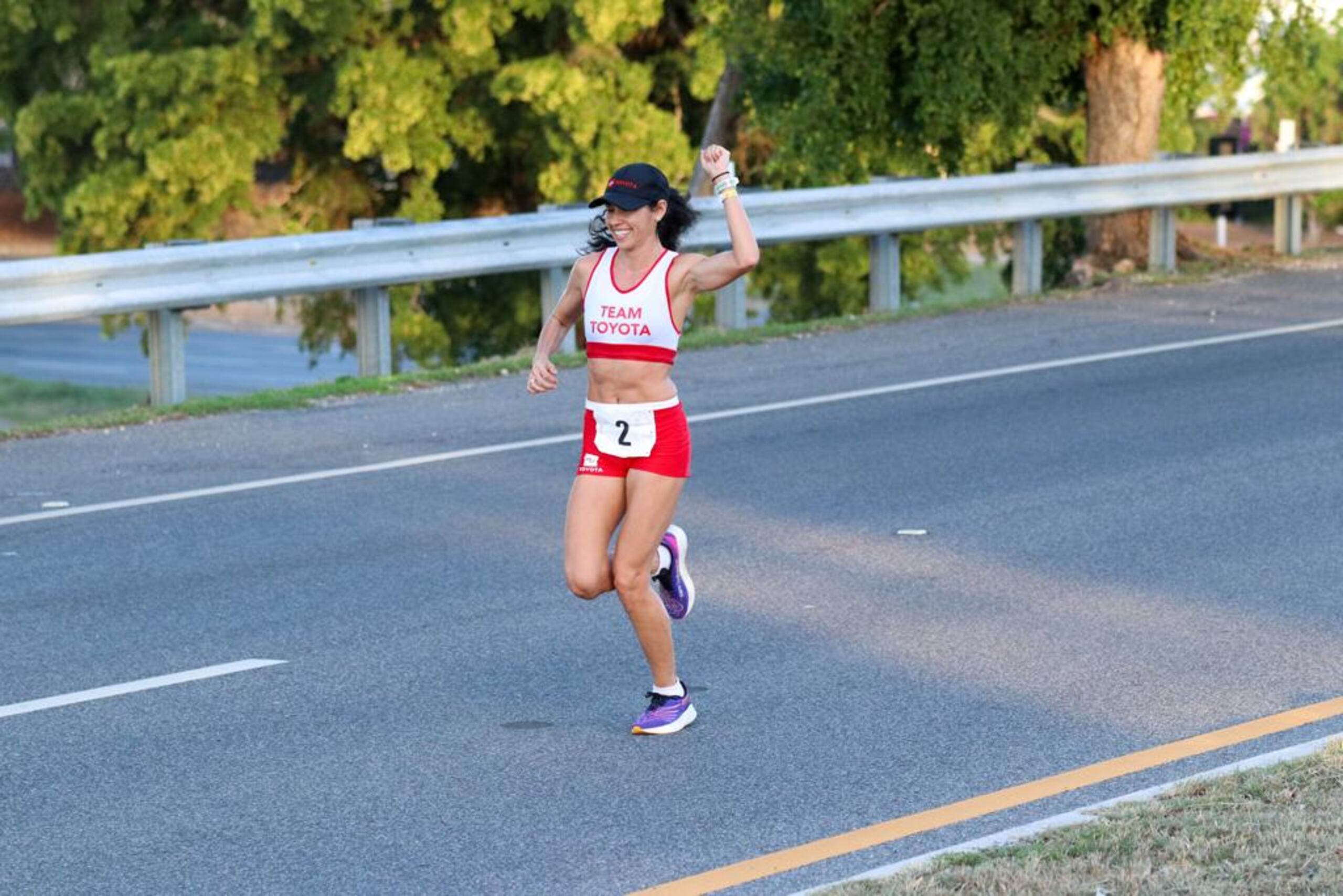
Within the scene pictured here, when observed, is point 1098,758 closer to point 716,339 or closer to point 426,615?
point 426,615

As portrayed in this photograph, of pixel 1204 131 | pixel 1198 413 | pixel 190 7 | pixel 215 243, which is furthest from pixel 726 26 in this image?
pixel 1204 131

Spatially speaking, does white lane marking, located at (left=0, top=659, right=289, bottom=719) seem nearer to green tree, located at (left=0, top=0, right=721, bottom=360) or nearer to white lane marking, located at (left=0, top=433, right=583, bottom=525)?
white lane marking, located at (left=0, top=433, right=583, bottom=525)

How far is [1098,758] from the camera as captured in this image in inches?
255

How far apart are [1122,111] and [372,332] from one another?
8219mm

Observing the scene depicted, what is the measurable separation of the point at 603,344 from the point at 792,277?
76.4 feet

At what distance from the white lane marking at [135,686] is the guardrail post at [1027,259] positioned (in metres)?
10.6

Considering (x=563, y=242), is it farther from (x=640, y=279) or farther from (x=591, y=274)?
(x=640, y=279)

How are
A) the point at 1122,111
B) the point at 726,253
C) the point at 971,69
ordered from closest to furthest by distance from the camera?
the point at 726,253 < the point at 971,69 < the point at 1122,111

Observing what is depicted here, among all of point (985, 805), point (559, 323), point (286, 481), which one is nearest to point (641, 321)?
point (559, 323)

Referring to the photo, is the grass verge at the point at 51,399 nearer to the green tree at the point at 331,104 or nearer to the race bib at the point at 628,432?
the green tree at the point at 331,104

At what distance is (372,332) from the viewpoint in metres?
14.1

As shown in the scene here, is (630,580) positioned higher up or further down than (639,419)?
further down

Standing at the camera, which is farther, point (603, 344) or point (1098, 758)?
point (603, 344)

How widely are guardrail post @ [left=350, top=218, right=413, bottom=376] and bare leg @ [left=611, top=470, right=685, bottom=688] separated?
24.0ft
